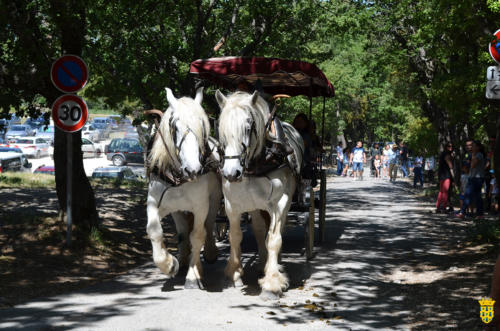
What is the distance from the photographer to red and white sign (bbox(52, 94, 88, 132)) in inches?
371

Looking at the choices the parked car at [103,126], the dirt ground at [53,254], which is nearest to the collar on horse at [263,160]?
the dirt ground at [53,254]

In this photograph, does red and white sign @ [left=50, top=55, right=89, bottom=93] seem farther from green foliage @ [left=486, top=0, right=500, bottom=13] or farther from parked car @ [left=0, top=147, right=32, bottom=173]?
parked car @ [left=0, top=147, right=32, bottom=173]

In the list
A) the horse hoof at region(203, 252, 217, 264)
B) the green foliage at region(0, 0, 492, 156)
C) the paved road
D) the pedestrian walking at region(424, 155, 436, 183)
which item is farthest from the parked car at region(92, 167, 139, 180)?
the horse hoof at region(203, 252, 217, 264)

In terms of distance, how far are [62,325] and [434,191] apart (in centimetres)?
2043

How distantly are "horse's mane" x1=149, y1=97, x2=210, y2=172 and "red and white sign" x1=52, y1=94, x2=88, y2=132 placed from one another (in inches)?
90.8

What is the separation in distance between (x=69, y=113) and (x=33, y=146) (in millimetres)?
44155

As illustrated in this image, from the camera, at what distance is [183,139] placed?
7.30 m

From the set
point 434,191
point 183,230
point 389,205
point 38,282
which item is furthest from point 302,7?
Result: point 38,282

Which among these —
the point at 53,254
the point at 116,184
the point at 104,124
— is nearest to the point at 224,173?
the point at 53,254

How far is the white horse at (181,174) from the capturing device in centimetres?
730

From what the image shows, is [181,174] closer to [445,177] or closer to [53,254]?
[53,254]

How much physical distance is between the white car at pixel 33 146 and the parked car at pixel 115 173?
23.4 meters

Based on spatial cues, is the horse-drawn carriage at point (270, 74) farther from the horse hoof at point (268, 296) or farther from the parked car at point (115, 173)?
the parked car at point (115, 173)

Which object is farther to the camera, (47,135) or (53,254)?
(47,135)
